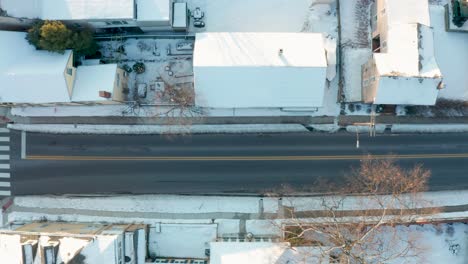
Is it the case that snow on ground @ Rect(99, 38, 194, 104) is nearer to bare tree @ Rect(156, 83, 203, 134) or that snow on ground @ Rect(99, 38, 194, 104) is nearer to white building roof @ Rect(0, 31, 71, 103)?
bare tree @ Rect(156, 83, 203, 134)

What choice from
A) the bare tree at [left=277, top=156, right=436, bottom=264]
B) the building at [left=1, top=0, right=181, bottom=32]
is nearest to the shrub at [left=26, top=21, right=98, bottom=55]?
the building at [left=1, top=0, right=181, bottom=32]

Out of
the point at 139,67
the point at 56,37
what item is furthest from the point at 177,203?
the point at 56,37

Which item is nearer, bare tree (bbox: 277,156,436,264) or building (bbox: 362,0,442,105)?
building (bbox: 362,0,442,105)

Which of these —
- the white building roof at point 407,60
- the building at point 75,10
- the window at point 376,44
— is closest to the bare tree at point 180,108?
the building at point 75,10

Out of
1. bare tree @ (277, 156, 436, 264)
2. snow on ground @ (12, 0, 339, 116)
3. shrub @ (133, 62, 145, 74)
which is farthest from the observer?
snow on ground @ (12, 0, 339, 116)

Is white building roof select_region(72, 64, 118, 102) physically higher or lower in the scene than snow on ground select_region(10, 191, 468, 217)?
higher

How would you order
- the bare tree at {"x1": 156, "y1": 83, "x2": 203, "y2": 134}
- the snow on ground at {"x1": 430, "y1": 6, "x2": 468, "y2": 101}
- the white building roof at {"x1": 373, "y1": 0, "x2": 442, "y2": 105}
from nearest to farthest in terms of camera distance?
the white building roof at {"x1": 373, "y1": 0, "x2": 442, "y2": 105} < the bare tree at {"x1": 156, "y1": 83, "x2": 203, "y2": 134} < the snow on ground at {"x1": 430, "y1": 6, "x2": 468, "y2": 101}

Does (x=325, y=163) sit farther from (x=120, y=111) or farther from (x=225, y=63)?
(x=120, y=111)
